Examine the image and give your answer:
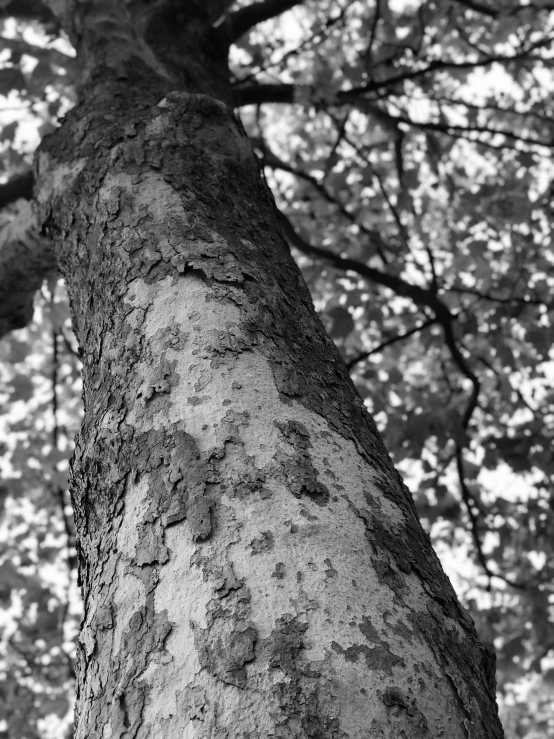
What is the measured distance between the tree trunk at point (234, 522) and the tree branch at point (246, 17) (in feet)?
5.33

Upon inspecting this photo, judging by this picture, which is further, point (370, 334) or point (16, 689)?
point (370, 334)

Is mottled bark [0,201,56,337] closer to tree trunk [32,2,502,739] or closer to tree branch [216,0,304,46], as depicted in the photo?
tree trunk [32,2,502,739]

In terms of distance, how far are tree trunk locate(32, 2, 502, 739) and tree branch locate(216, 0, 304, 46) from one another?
1.63 m

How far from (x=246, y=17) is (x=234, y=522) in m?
2.68

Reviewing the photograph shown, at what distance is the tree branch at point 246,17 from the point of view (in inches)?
104

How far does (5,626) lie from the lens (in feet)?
15.1

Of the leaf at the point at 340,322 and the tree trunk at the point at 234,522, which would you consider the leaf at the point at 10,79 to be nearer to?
the leaf at the point at 340,322

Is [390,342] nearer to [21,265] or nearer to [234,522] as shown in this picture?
[21,265]

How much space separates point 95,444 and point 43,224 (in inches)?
32.6

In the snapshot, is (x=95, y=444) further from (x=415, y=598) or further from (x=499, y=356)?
(x=499, y=356)

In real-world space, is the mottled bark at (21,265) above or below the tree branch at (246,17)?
below

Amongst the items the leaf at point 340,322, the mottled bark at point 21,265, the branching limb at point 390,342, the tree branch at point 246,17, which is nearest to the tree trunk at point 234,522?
the mottled bark at point 21,265

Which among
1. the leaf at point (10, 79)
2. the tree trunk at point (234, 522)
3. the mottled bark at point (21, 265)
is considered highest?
the leaf at point (10, 79)

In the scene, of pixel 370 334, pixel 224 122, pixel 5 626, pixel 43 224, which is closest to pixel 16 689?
pixel 5 626
